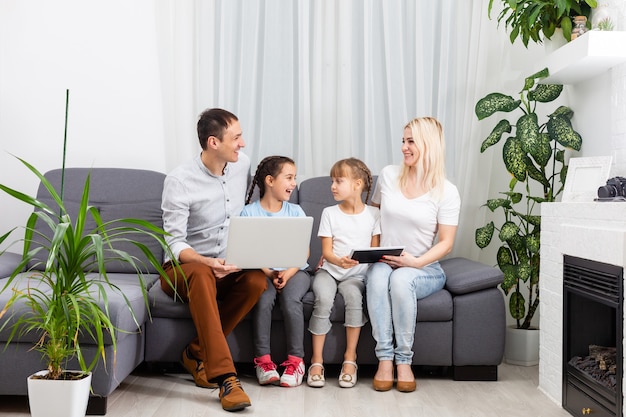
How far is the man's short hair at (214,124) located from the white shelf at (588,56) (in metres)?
1.48

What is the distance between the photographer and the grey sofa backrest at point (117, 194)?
3484mm

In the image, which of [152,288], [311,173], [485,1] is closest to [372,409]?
[152,288]

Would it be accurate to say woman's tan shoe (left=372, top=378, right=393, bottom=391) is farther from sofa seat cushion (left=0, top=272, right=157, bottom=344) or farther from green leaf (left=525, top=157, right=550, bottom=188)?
green leaf (left=525, top=157, right=550, bottom=188)

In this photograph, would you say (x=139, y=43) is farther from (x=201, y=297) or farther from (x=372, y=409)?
(x=372, y=409)

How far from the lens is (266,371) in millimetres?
2941

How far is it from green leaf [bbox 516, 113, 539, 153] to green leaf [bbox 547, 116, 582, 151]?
10cm

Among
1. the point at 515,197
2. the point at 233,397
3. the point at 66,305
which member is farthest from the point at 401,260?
the point at 66,305

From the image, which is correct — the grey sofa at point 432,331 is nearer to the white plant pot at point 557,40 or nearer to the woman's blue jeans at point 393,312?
the woman's blue jeans at point 393,312

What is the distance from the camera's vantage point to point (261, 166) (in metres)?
3.23

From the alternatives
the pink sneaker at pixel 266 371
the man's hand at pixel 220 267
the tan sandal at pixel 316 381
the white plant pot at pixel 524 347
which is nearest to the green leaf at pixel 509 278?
the white plant pot at pixel 524 347

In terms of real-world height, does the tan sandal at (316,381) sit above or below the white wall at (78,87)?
below

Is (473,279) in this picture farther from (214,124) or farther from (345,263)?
(214,124)

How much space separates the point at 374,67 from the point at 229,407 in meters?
2.13

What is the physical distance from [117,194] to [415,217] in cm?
150
